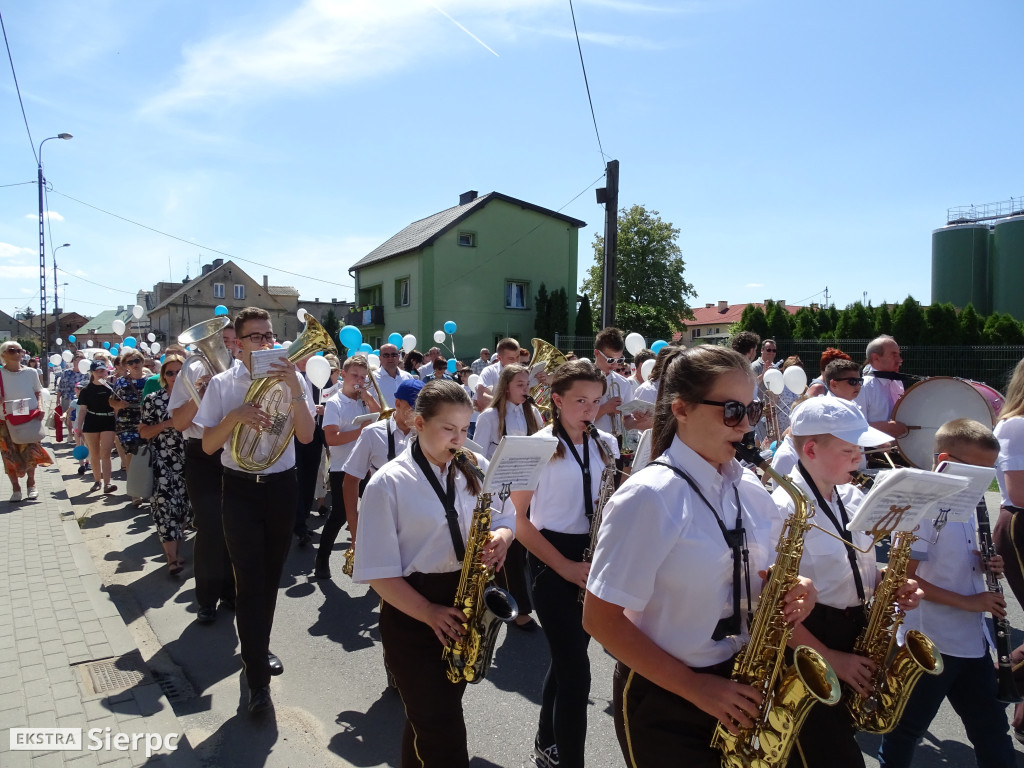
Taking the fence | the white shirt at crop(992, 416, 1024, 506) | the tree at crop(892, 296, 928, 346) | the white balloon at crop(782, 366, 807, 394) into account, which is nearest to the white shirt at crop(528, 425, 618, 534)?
the white shirt at crop(992, 416, 1024, 506)

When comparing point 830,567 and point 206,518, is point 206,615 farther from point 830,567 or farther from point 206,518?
point 830,567

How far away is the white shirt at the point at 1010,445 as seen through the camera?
3512 mm

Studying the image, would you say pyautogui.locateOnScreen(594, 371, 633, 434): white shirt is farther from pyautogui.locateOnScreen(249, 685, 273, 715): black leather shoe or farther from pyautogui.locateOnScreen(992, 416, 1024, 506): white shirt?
pyautogui.locateOnScreen(249, 685, 273, 715): black leather shoe

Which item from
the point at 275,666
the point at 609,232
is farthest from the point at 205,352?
the point at 609,232

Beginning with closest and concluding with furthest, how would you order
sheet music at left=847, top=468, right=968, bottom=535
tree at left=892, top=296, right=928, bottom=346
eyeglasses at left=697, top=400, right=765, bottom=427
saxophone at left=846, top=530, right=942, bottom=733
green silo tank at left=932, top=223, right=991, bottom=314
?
eyeglasses at left=697, top=400, right=765, bottom=427 < sheet music at left=847, top=468, right=968, bottom=535 < saxophone at left=846, top=530, right=942, bottom=733 < tree at left=892, top=296, right=928, bottom=346 < green silo tank at left=932, top=223, right=991, bottom=314

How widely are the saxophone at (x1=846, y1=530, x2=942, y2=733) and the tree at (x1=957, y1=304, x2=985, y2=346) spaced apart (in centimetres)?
2343

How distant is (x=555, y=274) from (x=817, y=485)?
33.7 m

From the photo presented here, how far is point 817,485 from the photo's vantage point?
2.56m

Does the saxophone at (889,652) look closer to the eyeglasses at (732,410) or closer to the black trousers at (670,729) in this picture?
the black trousers at (670,729)

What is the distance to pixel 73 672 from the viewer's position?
418cm

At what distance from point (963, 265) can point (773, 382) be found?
42.3 m

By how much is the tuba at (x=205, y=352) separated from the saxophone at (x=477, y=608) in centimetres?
301

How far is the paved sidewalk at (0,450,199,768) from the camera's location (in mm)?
3395

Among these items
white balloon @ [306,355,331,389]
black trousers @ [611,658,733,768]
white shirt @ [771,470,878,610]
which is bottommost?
black trousers @ [611,658,733,768]
